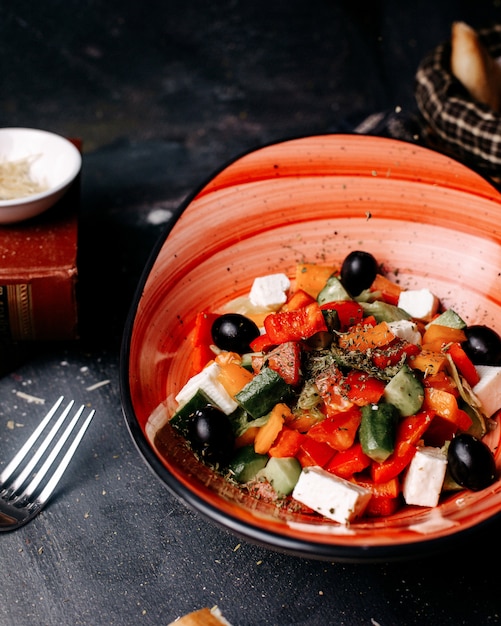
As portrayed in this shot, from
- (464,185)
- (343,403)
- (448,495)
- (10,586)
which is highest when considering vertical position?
(464,185)

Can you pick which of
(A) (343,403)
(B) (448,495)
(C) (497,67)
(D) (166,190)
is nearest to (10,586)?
(A) (343,403)

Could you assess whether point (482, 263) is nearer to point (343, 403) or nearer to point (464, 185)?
point (464, 185)

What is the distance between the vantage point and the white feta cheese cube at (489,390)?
1450 mm

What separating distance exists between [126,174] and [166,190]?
0.17 metres

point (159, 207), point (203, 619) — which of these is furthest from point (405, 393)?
point (159, 207)

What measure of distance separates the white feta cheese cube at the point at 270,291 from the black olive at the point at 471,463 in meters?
0.52

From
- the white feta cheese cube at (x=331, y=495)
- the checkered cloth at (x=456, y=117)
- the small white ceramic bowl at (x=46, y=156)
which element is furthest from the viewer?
the checkered cloth at (x=456, y=117)

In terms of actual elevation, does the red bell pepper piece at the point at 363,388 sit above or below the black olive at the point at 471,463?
above

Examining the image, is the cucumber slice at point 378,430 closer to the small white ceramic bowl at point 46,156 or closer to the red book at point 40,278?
the red book at point 40,278

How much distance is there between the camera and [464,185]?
1.75m

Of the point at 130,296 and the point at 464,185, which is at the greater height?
the point at 464,185

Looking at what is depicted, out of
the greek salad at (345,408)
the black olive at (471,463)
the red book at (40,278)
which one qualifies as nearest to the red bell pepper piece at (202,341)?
the greek salad at (345,408)

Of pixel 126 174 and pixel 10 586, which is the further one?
pixel 126 174

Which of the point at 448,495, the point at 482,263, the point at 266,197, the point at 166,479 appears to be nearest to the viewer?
the point at 166,479
